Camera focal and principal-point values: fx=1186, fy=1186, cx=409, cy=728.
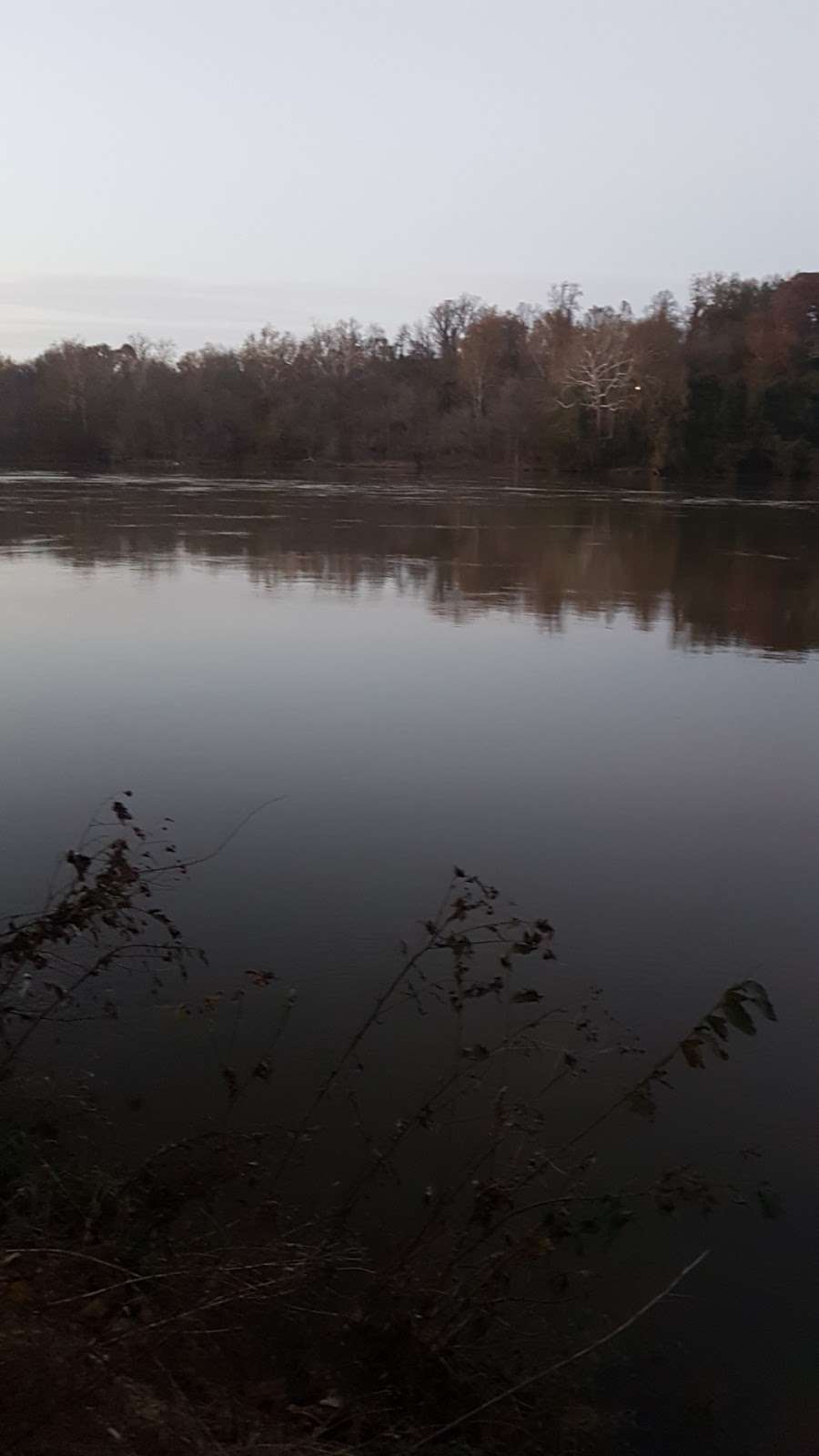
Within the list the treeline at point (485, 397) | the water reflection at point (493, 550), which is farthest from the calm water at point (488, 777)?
the treeline at point (485, 397)

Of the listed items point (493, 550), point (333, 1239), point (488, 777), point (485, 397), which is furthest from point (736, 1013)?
point (485, 397)

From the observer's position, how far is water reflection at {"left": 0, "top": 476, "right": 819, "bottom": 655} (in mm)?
16859

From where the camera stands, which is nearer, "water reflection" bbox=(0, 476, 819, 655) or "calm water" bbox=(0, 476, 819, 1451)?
"calm water" bbox=(0, 476, 819, 1451)

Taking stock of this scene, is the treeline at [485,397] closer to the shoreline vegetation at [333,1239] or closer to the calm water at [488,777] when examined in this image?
the calm water at [488,777]

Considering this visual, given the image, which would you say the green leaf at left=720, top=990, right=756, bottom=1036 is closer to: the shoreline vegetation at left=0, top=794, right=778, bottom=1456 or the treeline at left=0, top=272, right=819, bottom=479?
the shoreline vegetation at left=0, top=794, right=778, bottom=1456

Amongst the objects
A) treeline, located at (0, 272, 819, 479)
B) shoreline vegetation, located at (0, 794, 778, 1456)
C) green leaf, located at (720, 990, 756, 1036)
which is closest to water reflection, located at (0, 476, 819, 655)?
shoreline vegetation, located at (0, 794, 778, 1456)

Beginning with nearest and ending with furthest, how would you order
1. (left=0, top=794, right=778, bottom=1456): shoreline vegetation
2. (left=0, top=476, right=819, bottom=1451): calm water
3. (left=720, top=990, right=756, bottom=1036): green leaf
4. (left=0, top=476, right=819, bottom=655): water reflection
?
(left=0, top=794, right=778, bottom=1456): shoreline vegetation, (left=720, top=990, right=756, bottom=1036): green leaf, (left=0, top=476, right=819, bottom=1451): calm water, (left=0, top=476, right=819, bottom=655): water reflection

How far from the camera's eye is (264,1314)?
372cm

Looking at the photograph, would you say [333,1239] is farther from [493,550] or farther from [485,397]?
[485,397]

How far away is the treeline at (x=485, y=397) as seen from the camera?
56656 mm

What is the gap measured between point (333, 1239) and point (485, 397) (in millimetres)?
69999

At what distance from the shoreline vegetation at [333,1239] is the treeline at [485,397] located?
54.8 m

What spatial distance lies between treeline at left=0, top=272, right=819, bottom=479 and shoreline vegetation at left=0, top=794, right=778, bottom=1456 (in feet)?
180

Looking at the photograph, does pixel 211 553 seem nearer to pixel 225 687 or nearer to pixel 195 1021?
pixel 225 687
